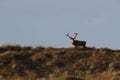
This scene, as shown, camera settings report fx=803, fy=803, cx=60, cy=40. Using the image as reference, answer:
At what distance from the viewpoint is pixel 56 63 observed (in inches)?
2571

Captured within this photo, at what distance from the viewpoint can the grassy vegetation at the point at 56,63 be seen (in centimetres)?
6281

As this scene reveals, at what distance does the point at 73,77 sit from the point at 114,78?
3.05m

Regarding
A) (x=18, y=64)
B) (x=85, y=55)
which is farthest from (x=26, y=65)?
(x=85, y=55)

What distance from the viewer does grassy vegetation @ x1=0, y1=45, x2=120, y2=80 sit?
62.8m

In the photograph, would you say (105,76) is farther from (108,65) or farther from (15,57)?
(15,57)

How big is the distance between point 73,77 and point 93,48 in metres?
7.81

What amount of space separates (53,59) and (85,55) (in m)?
2.64

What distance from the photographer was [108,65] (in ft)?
212

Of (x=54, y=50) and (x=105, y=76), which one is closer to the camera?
(x=105, y=76)

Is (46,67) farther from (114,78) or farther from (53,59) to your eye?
(114,78)

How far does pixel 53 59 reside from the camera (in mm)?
65750

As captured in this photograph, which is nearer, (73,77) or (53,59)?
(73,77)

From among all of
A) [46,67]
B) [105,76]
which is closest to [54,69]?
[46,67]

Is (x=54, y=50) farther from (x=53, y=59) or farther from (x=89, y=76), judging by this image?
(x=89, y=76)
